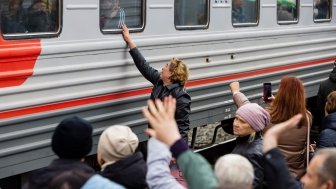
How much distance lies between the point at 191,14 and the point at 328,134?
90.4 inches

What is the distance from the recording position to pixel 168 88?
586 centimetres

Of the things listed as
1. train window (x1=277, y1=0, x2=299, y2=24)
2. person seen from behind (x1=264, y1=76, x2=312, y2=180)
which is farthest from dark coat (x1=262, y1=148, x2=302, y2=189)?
train window (x1=277, y1=0, x2=299, y2=24)

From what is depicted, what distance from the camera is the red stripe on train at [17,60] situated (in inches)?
191

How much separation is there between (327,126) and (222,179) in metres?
2.62

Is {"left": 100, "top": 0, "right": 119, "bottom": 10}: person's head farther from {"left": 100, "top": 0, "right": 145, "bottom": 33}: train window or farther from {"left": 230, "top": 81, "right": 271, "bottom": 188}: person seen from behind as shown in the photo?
{"left": 230, "top": 81, "right": 271, "bottom": 188}: person seen from behind

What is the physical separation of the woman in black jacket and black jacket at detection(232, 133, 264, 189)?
4.56 ft

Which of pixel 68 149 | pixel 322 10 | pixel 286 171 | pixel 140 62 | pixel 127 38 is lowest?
pixel 286 171

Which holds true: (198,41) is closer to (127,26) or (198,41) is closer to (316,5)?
(127,26)

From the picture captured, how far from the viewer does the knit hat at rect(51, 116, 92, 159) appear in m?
3.29

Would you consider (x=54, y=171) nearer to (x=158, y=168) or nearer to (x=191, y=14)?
(x=158, y=168)

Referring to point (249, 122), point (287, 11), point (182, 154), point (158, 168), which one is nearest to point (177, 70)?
point (249, 122)

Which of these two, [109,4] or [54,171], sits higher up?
[109,4]

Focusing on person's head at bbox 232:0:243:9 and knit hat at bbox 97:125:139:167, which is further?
person's head at bbox 232:0:243:9

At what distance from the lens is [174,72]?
19.1 feet
